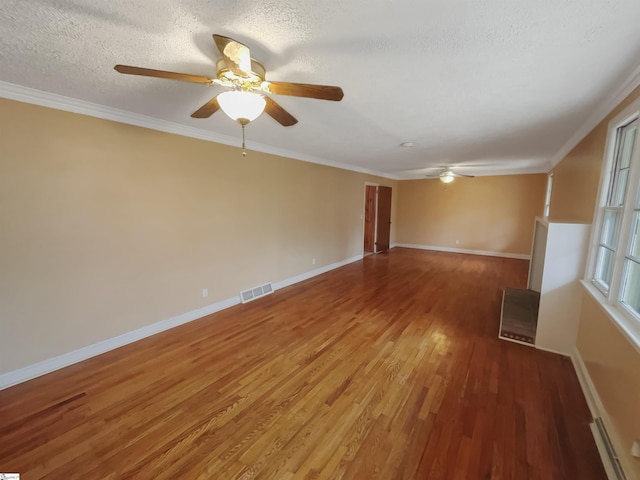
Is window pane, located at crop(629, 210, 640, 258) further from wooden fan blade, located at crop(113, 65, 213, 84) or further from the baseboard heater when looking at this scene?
wooden fan blade, located at crop(113, 65, 213, 84)

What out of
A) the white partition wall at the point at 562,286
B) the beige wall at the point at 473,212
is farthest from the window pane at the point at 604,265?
the beige wall at the point at 473,212

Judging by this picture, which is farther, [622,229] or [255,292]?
[255,292]

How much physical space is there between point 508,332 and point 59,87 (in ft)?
15.4

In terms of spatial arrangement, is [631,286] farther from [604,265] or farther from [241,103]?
[241,103]

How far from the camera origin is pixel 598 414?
1.80 meters

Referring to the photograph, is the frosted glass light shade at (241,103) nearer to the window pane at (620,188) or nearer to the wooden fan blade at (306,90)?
the wooden fan blade at (306,90)

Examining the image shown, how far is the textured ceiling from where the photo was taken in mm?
1164

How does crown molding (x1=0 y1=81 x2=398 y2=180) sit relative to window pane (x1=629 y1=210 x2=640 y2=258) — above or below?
above

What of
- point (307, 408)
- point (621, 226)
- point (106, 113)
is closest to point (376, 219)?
point (621, 226)

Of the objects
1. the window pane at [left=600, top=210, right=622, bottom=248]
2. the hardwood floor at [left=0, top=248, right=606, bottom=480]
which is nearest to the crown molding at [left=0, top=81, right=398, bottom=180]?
the hardwood floor at [left=0, top=248, right=606, bottom=480]

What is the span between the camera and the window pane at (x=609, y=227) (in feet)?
6.95

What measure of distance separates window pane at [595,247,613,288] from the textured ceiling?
1.24 meters

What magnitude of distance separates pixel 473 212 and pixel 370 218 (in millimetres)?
2852

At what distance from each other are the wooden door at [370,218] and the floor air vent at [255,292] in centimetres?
408
